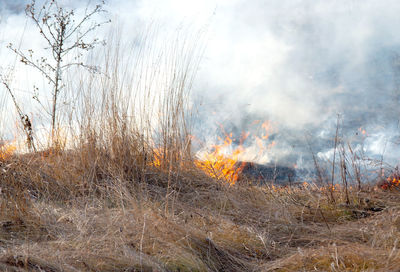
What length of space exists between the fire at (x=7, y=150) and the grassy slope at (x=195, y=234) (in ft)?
2.32

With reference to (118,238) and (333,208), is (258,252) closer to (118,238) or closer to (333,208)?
(118,238)

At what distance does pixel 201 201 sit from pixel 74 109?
138 cm

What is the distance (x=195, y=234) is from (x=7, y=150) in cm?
272

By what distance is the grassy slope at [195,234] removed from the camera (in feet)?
4.92

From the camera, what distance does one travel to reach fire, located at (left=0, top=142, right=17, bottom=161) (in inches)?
146

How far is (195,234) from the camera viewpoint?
174cm

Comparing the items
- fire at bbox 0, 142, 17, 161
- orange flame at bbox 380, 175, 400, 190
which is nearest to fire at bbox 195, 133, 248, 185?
orange flame at bbox 380, 175, 400, 190

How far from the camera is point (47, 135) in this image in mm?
3789

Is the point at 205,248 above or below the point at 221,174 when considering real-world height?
below

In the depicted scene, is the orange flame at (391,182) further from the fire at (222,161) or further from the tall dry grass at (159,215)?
the fire at (222,161)

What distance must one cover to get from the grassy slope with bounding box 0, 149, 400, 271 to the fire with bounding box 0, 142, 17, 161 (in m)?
0.71

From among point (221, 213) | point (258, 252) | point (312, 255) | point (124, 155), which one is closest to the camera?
point (312, 255)

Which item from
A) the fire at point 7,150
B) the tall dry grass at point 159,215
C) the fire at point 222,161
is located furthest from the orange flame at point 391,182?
the fire at point 7,150

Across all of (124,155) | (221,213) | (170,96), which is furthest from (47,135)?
(221,213)
